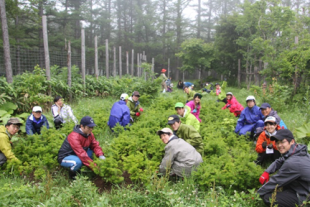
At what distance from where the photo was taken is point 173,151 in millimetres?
3998

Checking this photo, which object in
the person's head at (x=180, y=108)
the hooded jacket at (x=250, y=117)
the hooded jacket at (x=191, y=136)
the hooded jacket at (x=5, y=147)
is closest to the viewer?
the hooded jacket at (x=5, y=147)

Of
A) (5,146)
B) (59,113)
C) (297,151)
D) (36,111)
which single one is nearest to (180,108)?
(297,151)

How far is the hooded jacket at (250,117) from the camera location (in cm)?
631

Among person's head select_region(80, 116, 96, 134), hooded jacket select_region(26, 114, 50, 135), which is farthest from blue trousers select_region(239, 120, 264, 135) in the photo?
hooded jacket select_region(26, 114, 50, 135)

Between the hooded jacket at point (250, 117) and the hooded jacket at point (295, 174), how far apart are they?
307cm

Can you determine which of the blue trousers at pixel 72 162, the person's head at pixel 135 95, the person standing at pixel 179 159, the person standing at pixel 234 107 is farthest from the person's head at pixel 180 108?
the person standing at pixel 234 107

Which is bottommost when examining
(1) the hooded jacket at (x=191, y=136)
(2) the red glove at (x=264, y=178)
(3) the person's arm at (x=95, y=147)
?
(2) the red glove at (x=264, y=178)

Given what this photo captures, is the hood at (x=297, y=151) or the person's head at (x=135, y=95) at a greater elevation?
the person's head at (x=135, y=95)

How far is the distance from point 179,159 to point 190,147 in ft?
1.03

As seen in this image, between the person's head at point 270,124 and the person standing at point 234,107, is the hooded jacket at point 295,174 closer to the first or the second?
the person's head at point 270,124

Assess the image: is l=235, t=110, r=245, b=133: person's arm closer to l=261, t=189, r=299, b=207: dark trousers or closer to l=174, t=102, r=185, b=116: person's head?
l=174, t=102, r=185, b=116: person's head

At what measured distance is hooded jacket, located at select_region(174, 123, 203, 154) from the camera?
4.68m

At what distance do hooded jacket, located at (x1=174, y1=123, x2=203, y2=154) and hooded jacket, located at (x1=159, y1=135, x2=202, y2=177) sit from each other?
60 centimetres

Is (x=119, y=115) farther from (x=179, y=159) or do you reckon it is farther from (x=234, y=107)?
(x=234, y=107)
